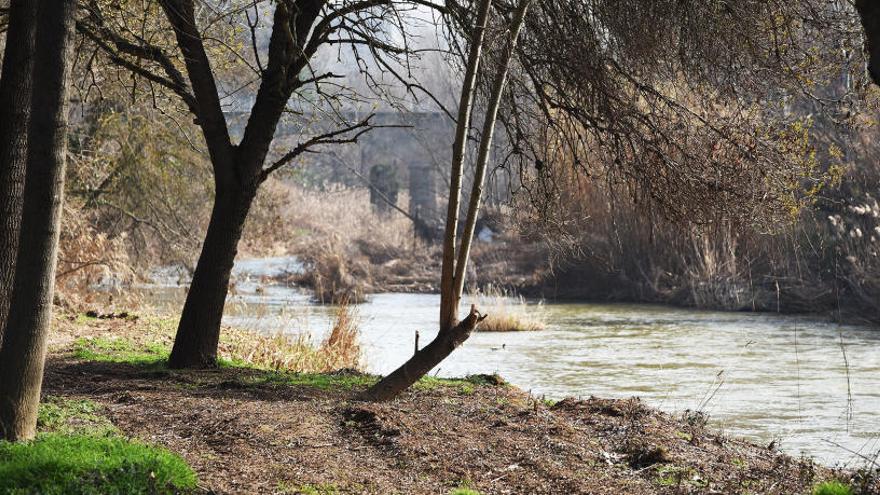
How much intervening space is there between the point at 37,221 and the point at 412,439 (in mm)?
2576

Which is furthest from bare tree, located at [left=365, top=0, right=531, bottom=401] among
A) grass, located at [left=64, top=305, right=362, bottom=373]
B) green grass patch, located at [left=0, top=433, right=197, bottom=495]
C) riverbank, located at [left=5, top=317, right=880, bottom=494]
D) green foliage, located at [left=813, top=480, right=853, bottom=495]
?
grass, located at [left=64, top=305, right=362, bottom=373]

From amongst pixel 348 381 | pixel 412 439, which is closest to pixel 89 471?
pixel 412 439

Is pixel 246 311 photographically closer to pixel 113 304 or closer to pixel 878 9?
pixel 113 304

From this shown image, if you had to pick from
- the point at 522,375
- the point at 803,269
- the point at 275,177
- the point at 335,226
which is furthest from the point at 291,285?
the point at 522,375

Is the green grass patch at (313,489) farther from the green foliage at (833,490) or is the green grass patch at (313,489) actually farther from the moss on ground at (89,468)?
the green foliage at (833,490)

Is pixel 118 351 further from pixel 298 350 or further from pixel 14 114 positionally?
pixel 14 114

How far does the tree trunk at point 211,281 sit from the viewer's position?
932cm

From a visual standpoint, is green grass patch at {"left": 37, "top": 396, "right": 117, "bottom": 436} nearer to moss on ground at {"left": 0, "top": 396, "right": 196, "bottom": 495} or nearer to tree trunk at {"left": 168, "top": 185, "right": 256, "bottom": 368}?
moss on ground at {"left": 0, "top": 396, "right": 196, "bottom": 495}

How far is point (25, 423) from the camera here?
18.5 feet

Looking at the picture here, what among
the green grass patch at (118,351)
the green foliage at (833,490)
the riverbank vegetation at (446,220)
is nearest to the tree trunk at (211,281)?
the riverbank vegetation at (446,220)

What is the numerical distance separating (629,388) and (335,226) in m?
22.6

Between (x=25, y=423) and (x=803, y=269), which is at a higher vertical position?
(x=803, y=269)

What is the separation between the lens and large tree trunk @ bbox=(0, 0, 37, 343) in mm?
7281

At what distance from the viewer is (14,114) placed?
7.38 metres
